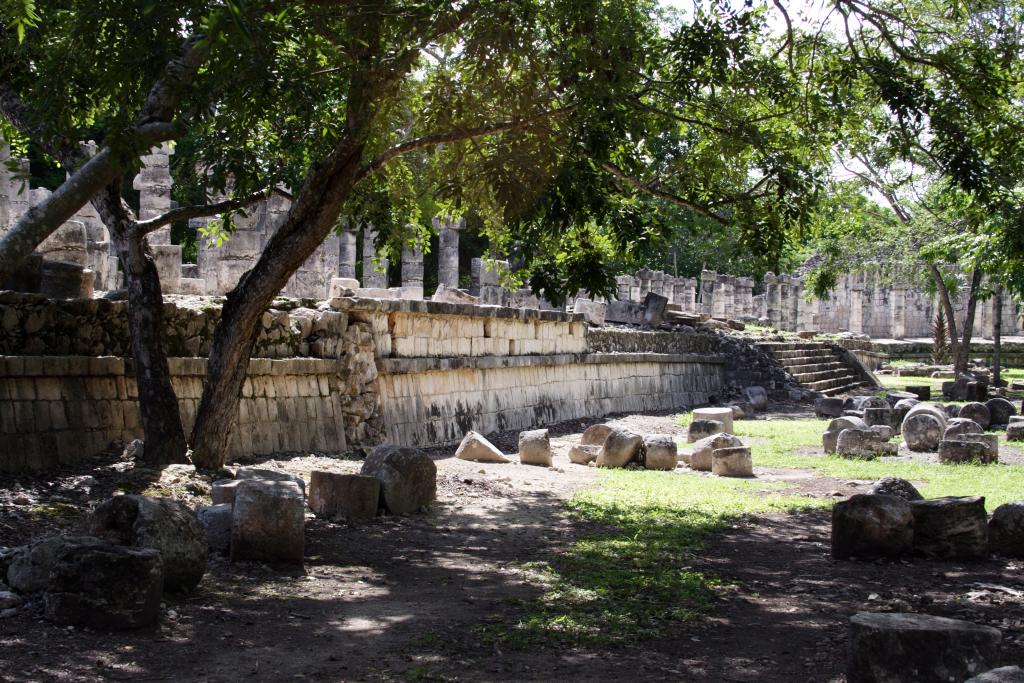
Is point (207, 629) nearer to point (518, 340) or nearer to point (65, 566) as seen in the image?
point (65, 566)

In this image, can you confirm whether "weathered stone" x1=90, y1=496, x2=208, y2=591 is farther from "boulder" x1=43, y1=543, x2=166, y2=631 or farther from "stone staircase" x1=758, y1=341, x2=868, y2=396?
"stone staircase" x1=758, y1=341, x2=868, y2=396

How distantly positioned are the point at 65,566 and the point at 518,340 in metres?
11.9

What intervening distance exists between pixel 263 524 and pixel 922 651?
4.12 metres

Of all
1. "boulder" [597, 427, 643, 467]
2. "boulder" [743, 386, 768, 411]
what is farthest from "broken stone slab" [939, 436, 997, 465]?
"boulder" [743, 386, 768, 411]

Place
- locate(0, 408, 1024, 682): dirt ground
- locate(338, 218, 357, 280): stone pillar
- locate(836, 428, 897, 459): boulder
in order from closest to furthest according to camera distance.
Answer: locate(0, 408, 1024, 682): dirt ground
locate(836, 428, 897, 459): boulder
locate(338, 218, 357, 280): stone pillar

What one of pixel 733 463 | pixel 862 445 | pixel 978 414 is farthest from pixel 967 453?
pixel 978 414

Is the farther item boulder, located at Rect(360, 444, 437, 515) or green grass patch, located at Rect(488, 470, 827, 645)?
boulder, located at Rect(360, 444, 437, 515)

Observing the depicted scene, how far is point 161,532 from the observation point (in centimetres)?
598

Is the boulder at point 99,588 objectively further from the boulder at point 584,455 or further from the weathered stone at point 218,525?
the boulder at point 584,455

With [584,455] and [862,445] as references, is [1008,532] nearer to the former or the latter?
[862,445]

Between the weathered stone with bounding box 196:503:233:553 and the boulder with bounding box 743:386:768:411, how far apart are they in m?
17.3

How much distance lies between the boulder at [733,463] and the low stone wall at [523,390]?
3707 mm

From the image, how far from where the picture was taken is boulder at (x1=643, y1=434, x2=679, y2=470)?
42.7ft

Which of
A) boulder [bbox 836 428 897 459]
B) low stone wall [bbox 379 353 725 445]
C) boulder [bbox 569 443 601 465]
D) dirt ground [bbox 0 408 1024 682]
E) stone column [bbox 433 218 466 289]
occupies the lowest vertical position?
dirt ground [bbox 0 408 1024 682]
